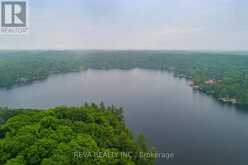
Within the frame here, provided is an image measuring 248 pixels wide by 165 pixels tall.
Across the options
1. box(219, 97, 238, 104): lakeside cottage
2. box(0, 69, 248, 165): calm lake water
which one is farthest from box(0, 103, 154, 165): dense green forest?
box(219, 97, 238, 104): lakeside cottage

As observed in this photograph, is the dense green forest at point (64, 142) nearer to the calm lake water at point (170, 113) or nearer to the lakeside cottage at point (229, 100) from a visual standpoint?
the calm lake water at point (170, 113)

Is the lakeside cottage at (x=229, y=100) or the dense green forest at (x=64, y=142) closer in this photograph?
the dense green forest at (x=64, y=142)

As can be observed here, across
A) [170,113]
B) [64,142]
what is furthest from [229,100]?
[64,142]

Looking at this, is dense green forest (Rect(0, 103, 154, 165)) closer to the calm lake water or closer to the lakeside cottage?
the calm lake water

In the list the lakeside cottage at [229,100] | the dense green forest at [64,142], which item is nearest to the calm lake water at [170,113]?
the lakeside cottage at [229,100]

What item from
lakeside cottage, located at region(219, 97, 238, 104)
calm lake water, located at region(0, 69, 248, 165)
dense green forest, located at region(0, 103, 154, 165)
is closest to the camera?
dense green forest, located at region(0, 103, 154, 165)
